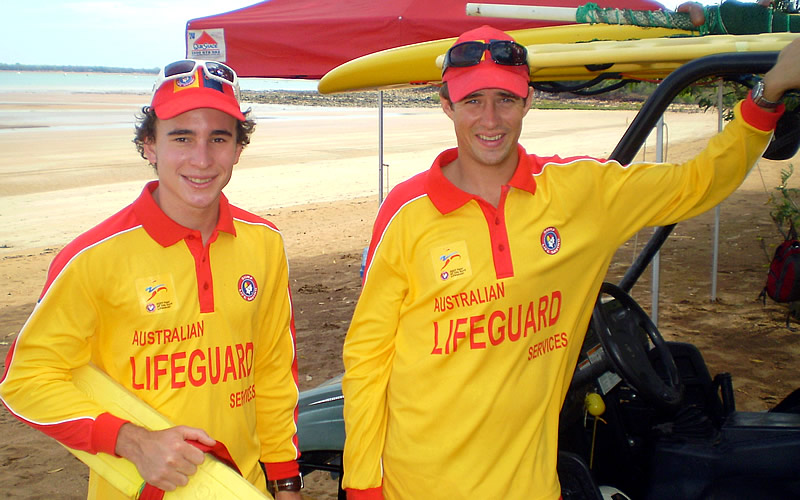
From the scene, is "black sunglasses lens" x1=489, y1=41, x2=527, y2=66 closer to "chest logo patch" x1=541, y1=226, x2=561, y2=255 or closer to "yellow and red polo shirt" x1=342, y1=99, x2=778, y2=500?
"yellow and red polo shirt" x1=342, y1=99, x2=778, y2=500

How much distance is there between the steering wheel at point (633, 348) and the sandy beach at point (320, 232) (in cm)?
218

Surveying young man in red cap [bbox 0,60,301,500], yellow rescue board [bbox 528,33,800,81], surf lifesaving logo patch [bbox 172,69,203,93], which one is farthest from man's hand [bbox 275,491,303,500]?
yellow rescue board [bbox 528,33,800,81]

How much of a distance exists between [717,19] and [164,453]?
2.05 meters

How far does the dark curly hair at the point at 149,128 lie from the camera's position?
6.48 feet

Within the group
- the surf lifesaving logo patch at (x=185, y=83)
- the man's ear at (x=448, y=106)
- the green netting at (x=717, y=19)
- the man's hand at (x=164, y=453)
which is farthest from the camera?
the green netting at (x=717, y=19)

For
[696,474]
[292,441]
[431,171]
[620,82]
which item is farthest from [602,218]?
[620,82]

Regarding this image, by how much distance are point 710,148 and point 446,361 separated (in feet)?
3.02

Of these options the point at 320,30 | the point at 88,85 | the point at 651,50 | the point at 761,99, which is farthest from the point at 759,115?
the point at 88,85

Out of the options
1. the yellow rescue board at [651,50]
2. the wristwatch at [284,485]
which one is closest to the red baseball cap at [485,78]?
the yellow rescue board at [651,50]

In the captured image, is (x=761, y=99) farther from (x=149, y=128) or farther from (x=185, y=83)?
(x=149, y=128)

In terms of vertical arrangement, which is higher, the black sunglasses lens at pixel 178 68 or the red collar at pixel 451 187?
the black sunglasses lens at pixel 178 68

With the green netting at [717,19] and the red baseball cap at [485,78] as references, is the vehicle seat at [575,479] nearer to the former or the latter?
the red baseball cap at [485,78]

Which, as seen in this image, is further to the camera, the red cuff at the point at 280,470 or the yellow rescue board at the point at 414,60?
the yellow rescue board at the point at 414,60

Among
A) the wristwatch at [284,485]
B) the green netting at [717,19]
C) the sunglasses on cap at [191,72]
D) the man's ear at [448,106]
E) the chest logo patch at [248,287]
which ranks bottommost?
the wristwatch at [284,485]
